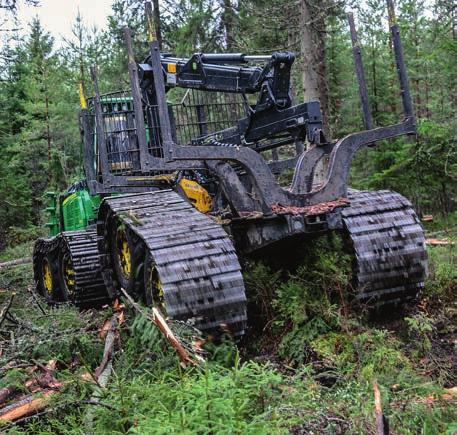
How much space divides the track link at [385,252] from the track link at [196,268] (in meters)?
1.17

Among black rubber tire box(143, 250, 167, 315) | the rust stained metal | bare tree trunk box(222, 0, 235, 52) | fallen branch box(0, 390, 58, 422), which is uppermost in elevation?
bare tree trunk box(222, 0, 235, 52)

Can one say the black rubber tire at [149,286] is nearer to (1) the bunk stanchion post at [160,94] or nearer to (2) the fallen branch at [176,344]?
(1) the bunk stanchion post at [160,94]

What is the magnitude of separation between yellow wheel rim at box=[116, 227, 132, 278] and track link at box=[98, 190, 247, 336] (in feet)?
2.11

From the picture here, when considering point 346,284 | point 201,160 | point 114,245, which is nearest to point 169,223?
point 201,160

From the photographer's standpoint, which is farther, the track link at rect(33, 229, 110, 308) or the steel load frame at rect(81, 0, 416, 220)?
the track link at rect(33, 229, 110, 308)

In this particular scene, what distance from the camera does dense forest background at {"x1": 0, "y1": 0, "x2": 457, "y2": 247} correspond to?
Answer: 1161cm

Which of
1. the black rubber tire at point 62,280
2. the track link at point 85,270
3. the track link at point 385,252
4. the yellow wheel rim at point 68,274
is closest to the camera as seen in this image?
the track link at point 385,252

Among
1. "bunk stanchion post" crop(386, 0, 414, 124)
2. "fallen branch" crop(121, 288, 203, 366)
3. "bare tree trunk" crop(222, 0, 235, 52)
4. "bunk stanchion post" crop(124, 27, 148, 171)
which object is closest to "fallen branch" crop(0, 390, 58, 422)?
"fallen branch" crop(121, 288, 203, 366)

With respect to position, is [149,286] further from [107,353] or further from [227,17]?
[227,17]

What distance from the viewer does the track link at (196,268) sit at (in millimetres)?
3840

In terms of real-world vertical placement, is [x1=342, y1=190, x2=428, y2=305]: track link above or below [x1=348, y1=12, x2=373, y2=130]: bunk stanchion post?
below

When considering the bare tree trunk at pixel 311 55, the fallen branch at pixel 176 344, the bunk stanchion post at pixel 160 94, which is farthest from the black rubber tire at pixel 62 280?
the bare tree trunk at pixel 311 55

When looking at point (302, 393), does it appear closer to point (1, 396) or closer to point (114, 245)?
point (1, 396)

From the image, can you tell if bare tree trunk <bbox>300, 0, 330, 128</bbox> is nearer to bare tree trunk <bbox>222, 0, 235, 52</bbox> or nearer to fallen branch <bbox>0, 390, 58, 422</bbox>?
bare tree trunk <bbox>222, 0, 235, 52</bbox>
